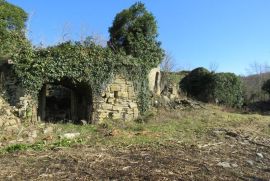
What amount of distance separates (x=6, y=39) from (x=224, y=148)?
9949 mm

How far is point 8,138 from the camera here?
11.1 m

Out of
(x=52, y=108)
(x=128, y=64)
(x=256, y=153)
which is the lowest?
(x=256, y=153)

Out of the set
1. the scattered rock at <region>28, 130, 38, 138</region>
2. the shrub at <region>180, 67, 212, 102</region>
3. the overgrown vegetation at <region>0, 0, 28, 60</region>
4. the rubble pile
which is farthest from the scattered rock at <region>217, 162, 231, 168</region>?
the shrub at <region>180, 67, 212, 102</region>

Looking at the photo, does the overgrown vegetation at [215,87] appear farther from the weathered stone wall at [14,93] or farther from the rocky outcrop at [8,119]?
the rocky outcrop at [8,119]

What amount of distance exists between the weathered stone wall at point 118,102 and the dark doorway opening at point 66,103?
45 centimetres

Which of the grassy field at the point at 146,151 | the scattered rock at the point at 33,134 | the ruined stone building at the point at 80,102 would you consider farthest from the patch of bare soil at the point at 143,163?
the ruined stone building at the point at 80,102

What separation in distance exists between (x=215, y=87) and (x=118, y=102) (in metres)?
8.56

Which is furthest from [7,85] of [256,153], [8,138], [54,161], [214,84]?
[214,84]

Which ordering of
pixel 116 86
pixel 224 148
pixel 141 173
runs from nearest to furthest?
pixel 141 173 → pixel 224 148 → pixel 116 86

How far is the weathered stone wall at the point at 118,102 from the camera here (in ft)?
46.8

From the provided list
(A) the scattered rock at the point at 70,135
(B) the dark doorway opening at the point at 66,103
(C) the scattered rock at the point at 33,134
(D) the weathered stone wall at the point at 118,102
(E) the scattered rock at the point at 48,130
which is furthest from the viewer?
(B) the dark doorway opening at the point at 66,103

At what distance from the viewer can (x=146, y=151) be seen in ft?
33.1

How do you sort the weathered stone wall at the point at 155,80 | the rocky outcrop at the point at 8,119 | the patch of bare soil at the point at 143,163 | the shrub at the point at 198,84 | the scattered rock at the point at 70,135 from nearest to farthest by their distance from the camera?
the patch of bare soil at the point at 143,163
the scattered rock at the point at 70,135
the rocky outcrop at the point at 8,119
the weathered stone wall at the point at 155,80
the shrub at the point at 198,84

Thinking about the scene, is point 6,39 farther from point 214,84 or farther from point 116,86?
point 214,84
